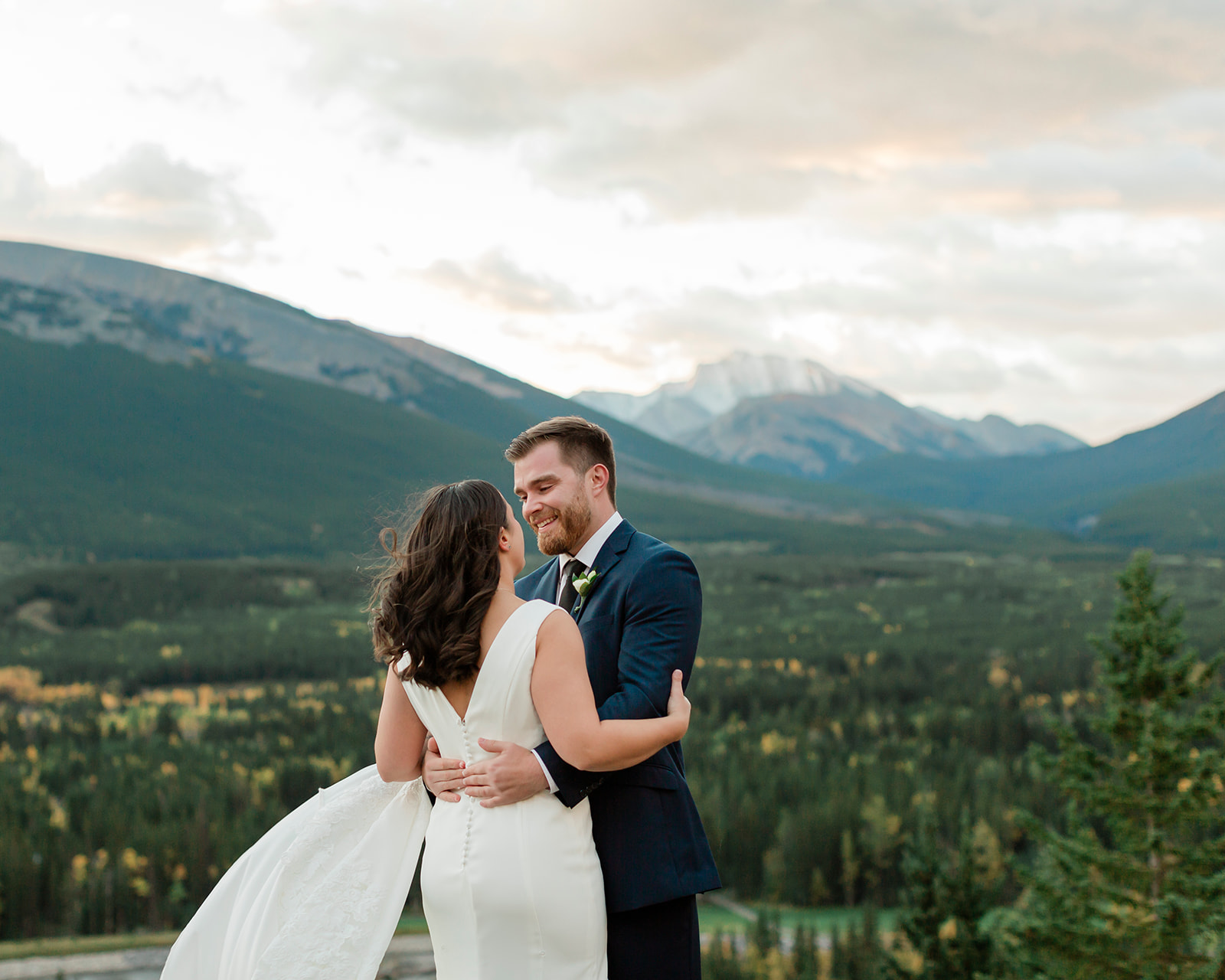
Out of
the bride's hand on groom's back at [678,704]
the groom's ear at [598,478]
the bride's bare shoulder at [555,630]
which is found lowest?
the bride's hand on groom's back at [678,704]

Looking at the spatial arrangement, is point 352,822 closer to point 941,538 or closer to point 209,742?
point 209,742

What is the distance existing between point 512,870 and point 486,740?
39 centimetres

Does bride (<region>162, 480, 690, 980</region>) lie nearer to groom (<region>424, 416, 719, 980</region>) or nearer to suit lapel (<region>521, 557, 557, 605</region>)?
groom (<region>424, 416, 719, 980</region>)

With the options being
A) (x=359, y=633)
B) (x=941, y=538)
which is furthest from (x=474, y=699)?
(x=941, y=538)

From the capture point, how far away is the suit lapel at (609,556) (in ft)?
12.8

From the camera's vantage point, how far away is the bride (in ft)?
11.0

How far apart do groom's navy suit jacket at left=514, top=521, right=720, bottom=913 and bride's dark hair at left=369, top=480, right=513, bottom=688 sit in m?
0.43

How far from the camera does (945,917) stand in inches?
721

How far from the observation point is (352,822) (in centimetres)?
391

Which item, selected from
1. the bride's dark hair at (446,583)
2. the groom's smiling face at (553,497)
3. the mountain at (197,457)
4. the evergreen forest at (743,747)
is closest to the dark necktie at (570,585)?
the groom's smiling face at (553,497)

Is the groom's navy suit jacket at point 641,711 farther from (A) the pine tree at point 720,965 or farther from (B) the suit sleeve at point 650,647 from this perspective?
(A) the pine tree at point 720,965

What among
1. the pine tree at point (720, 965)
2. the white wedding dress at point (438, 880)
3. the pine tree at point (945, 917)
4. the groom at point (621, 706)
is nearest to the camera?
the white wedding dress at point (438, 880)

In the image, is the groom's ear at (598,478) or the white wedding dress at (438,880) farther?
the groom's ear at (598,478)

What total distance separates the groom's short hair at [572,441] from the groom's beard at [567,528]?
112 millimetres
